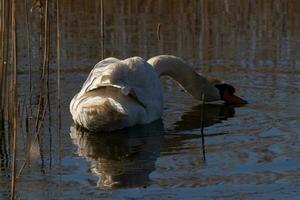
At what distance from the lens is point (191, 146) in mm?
8266

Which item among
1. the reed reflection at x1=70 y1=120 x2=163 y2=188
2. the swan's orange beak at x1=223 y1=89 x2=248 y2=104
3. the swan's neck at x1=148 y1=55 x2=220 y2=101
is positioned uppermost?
the swan's neck at x1=148 y1=55 x2=220 y2=101

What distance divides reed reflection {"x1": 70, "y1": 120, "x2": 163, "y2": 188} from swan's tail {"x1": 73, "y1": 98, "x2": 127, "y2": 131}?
9cm

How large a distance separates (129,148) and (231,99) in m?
2.47

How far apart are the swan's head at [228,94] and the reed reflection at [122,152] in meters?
1.29

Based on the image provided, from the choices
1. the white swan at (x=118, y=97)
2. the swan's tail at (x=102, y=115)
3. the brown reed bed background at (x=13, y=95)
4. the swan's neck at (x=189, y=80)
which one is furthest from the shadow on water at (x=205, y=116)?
the brown reed bed background at (x=13, y=95)

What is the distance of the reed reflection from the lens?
720 centimetres

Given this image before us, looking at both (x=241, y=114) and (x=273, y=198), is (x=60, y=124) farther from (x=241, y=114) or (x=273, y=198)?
(x=273, y=198)

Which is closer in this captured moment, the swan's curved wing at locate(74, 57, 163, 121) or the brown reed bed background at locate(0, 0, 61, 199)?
the brown reed bed background at locate(0, 0, 61, 199)

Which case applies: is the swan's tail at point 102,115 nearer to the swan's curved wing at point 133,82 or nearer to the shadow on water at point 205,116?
the swan's curved wing at point 133,82

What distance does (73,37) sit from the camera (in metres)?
14.0

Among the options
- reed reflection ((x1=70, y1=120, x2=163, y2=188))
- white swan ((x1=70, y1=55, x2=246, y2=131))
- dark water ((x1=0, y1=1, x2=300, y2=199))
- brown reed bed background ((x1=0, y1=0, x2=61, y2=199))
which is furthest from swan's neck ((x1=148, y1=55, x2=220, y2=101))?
brown reed bed background ((x1=0, y1=0, x2=61, y2=199))

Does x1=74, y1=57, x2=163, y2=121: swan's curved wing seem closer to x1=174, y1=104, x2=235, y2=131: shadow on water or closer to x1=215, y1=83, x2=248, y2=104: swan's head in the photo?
x1=174, y1=104, x2=235, y2=131: shadow on water

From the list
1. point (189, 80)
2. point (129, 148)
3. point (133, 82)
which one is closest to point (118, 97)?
point (133, 82)

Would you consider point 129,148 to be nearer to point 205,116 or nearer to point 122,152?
point 122,152
